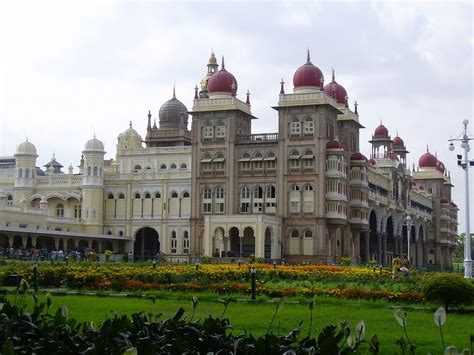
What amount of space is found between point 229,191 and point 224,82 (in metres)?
9.45

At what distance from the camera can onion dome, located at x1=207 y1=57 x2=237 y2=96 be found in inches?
2665

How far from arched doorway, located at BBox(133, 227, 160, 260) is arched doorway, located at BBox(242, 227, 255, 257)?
11.9 metres

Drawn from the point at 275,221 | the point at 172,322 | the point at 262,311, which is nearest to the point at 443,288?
Result: the point at 262,311

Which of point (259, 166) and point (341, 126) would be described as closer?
point (259, 166)

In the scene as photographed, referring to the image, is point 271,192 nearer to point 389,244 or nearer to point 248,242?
point 248,242

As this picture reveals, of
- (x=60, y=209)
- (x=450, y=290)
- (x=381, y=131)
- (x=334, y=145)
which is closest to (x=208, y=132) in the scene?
(x=334, y=145)

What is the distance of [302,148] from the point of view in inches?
2516

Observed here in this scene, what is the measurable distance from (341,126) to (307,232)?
517 inches

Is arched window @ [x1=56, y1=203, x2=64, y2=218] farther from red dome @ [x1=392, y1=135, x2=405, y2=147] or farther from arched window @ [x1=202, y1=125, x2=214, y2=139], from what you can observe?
red dome @ [x1=392, y1=135, x2=405, y2=147]

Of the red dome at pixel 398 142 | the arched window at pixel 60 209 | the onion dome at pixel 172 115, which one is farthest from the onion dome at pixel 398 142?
the arched window at pixel 60 209

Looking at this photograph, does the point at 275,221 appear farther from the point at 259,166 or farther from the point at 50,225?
the point at 50,225

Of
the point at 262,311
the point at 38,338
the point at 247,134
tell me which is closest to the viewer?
the point at 38,338

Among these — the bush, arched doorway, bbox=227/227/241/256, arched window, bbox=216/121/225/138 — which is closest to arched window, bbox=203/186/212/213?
arched doorway, bbox=227/227/241/256

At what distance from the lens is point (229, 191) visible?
216 feet
